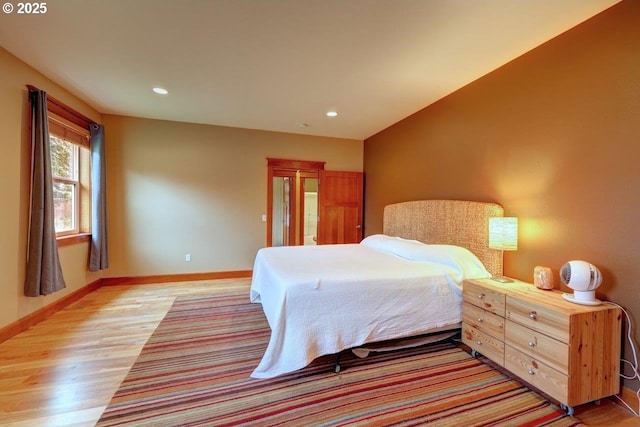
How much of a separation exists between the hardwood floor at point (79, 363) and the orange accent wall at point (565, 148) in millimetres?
1052

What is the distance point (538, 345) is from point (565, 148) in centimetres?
148

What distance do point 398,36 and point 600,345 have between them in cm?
251

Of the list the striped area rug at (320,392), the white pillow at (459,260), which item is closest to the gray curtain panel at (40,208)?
the striped area rug at (320,392)

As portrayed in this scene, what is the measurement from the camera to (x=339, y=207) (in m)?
5.20

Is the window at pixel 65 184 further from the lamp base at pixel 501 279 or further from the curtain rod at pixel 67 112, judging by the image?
the lamp base at pixel 501 279

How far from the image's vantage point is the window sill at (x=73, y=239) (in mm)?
3209

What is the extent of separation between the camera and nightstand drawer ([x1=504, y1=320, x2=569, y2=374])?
162 cm

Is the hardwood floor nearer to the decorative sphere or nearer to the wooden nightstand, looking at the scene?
the wooden nightstand

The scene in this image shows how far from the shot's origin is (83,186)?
12.4ft

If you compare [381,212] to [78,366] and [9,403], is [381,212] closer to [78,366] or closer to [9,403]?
[78,366]

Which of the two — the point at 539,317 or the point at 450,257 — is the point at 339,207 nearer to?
the point at 450,257

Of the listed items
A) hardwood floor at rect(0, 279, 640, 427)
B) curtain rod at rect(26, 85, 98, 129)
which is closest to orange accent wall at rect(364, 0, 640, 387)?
hardwood floor at rect(0, 279, 640, 427)

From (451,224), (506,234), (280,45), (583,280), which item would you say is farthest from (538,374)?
(280,45)

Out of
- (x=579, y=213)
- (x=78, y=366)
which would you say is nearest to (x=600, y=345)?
(x=579, y=213)
